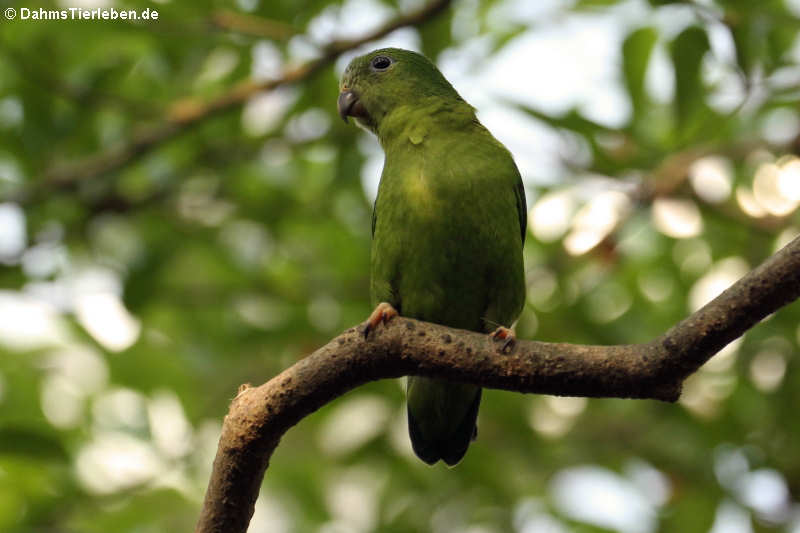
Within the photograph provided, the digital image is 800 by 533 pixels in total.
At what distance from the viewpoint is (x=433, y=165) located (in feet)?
12.3

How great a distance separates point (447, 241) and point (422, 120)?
74 cm

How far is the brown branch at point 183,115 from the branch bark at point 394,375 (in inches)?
101

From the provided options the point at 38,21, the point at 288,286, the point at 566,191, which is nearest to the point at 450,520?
the point at 288,286

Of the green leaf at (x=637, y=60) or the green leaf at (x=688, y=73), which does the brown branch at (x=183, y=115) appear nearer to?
the green leaf at (x=637, y=60)

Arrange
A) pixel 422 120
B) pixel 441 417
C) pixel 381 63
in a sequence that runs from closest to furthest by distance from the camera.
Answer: pixel 441 417
pixel 422 120
pixel 381 63

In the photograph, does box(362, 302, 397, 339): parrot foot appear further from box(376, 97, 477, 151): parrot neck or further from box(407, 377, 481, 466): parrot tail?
box(376, 97, 477, 151): parrot neck

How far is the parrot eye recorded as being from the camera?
4.55 m

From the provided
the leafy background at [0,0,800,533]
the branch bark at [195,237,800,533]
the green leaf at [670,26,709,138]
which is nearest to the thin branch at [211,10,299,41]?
the leafy background at [0,0,800,533]

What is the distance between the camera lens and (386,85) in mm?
4461

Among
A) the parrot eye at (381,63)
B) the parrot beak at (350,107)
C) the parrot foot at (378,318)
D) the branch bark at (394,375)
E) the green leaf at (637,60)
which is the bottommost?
the branch bark at (394,375)

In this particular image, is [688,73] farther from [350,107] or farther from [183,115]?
[183,115]

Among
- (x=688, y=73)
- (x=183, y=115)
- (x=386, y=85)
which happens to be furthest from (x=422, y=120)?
(x=183, y=115)

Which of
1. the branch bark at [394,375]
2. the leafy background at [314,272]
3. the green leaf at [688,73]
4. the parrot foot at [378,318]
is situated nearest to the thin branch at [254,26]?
the leafy background at [314,272]

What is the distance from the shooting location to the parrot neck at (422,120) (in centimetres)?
403
